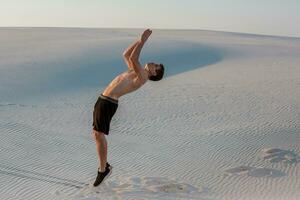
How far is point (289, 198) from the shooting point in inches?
397

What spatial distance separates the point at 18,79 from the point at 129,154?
1405 cm

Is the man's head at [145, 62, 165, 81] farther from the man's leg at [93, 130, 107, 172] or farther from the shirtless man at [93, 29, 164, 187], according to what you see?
the man's leg at [93, 130, 107, 172]

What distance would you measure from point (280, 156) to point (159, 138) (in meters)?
3.32

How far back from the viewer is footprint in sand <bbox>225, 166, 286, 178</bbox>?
11935mm

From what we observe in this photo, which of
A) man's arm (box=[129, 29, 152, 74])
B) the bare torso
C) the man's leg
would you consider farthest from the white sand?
man's arm (box=[129, 29, 152, 74])

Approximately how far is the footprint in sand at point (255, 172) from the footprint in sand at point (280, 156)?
70cm

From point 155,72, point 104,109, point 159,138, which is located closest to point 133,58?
point 155,72

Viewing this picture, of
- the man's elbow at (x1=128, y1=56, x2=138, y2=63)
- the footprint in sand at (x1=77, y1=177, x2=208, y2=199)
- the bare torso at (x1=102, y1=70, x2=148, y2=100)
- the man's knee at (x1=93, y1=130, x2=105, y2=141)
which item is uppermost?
the man's elbow at (x1=128, y1=56, x2=138, y2=63)

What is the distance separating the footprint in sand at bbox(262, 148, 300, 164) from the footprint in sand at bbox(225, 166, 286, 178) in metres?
0.70

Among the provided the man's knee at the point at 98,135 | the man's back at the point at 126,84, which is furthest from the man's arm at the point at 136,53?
the man's knee at the point at 98,135

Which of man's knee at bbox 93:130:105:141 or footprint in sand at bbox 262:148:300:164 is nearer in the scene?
man's knee at bbox 93:130:105:141

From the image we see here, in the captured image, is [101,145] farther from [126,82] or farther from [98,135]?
[126,82]

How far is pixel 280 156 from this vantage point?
13141 mm

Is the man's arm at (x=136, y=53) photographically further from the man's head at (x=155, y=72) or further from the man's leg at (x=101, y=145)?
the man's leg at (x=101, y=145)
